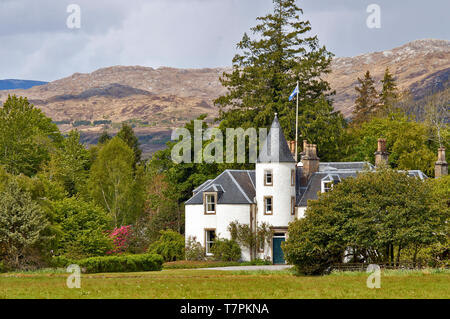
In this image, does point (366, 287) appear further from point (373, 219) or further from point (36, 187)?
point (36, 187)

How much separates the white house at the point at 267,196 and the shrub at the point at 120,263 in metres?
12.6

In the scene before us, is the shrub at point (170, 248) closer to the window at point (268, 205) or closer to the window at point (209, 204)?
the window at point (209, 204)

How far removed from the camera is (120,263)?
3903 cm

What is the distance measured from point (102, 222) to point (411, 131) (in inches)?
1419

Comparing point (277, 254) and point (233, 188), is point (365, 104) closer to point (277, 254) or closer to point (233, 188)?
point (233, 188)

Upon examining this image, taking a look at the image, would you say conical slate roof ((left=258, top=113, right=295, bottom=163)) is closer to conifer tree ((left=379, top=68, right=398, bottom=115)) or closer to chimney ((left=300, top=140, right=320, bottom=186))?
chimney ((left=300, top=140, right=320, bottom=186))

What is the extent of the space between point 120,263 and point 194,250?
15282mm

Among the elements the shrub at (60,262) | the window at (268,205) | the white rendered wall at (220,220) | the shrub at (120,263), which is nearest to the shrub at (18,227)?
the shrub at (60,262)

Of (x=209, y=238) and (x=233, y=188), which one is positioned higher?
(x=233, y=188)

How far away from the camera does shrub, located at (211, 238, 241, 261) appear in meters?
52.5

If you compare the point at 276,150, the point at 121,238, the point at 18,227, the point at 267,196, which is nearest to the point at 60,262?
the point at 18,227

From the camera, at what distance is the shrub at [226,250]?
172 feet

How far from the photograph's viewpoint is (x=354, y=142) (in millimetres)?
74562

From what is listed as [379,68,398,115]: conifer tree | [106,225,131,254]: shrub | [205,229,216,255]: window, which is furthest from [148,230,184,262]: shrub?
[379,68,398,115]: conifer tree
